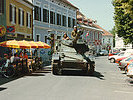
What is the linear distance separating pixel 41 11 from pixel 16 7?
9930 mm

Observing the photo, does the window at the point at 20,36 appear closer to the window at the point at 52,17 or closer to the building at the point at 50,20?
the building at the point at 50,20

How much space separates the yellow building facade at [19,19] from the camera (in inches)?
995

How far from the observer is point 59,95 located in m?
9.43

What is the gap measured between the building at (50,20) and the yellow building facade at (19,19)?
2.20 metres

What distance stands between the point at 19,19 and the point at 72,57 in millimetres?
14042

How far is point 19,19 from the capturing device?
96.2 ft

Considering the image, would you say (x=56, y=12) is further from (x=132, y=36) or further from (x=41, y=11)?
(x=132, y=36)

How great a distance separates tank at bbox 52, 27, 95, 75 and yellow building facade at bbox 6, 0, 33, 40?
7.18m

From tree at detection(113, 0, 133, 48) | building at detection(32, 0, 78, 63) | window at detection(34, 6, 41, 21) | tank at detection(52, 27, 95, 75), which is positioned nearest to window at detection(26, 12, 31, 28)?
building at detection(32, 0, 78, 63)

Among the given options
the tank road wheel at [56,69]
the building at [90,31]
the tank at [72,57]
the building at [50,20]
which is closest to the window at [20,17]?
the building at [50,20]

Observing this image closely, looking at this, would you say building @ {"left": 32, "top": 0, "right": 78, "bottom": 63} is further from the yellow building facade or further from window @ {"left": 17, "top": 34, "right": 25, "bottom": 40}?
window @ {"left": 17, "top": 34, "right": 25, "bottom": 40}

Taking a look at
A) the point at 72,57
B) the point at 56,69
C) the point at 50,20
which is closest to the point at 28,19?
the point at 50,20

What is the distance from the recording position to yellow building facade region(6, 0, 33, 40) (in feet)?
82.9

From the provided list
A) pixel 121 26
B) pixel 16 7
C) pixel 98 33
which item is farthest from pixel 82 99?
pixel 98 33
